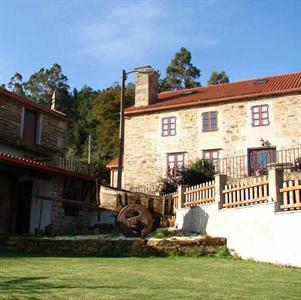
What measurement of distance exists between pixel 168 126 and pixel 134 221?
45.5 ft

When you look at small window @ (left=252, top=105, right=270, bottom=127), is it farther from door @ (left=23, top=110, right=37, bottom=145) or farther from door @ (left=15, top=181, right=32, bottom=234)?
door @ (left=15, top=181, right=32, bottom=234)

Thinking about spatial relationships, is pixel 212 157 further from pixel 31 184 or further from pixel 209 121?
pixel 31 184

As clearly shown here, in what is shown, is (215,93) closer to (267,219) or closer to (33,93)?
(267,219)

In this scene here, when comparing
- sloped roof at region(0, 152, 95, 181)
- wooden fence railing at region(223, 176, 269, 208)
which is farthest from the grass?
sloped roof at region(0, 152, 95, 181)

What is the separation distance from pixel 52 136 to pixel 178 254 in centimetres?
1457

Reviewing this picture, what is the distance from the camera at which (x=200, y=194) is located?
15.0 m

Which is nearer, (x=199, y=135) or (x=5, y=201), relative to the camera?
(x=5, y=201)

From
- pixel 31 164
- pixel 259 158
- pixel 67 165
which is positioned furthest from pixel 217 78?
pixel 31 164

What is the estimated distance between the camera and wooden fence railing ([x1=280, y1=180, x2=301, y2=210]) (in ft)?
34.2

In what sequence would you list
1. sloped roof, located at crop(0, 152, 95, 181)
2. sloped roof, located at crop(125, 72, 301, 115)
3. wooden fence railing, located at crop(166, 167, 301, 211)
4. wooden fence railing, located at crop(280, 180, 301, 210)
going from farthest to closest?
sloped roof, located at crop(125, 72, 301, 115) → sloped roof, located at crop(0, 152, 95, 181) → wooden fence railing, located at crop(166, 167, 301, 211) → wooden fence railing, located at crop(280, 180, 301, 210)

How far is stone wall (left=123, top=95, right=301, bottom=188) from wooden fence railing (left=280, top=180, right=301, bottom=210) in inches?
560

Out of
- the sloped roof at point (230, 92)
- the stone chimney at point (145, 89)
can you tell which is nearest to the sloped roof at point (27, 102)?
the sloped roof at point (230, 92)

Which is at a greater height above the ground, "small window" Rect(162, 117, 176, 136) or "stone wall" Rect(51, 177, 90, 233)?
"small window" Rect(162, 117, 176, 136)

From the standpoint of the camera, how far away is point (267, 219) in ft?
36.9
